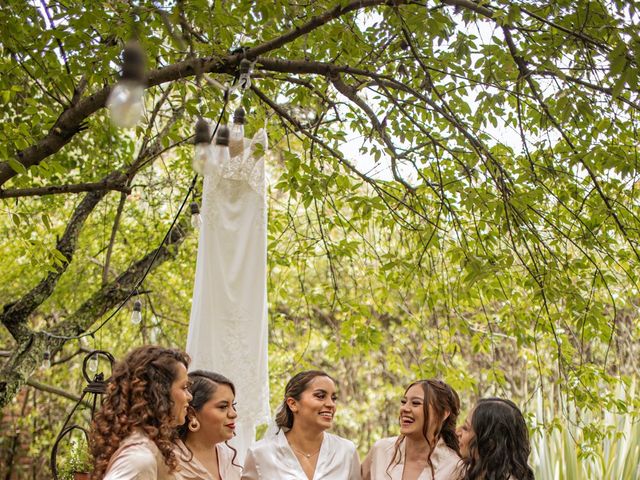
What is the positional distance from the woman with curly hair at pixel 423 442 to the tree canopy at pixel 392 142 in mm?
576

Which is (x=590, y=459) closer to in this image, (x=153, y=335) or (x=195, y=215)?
(x=195, y=215)

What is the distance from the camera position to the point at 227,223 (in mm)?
3736

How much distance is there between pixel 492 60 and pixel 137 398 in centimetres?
258

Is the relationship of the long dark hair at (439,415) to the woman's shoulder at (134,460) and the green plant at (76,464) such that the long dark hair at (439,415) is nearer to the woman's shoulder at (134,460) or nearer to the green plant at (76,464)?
the green plant at (76,464)

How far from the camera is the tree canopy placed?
3418 millimetres

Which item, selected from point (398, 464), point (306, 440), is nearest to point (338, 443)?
point (306, 440)

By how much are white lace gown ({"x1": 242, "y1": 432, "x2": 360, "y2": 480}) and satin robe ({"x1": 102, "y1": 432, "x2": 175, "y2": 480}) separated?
1031 mm

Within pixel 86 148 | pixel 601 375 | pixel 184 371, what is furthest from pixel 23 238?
pixel 601 375

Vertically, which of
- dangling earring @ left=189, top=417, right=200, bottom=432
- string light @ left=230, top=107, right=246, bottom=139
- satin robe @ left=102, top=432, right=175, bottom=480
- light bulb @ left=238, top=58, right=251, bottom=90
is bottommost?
satin robe @ left=102, top=432, right=175, bottom=480

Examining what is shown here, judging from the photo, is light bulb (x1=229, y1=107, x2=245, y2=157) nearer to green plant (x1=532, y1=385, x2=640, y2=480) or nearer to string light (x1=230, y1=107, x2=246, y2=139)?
string light (x1=230, y1=107, x2=246, y2=139)

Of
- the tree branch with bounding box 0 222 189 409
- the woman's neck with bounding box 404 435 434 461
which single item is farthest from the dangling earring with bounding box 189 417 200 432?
the tree branch with bounding box 0 222 189 409

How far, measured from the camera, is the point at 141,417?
2180mm

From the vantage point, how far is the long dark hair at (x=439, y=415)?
3.21 m

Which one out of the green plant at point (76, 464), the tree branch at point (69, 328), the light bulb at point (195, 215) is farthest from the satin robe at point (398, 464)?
the tree branch at point (69, 328)
